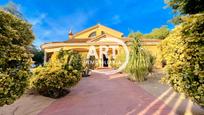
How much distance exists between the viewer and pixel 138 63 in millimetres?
16891

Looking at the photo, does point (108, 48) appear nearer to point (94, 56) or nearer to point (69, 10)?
point (94, 56)

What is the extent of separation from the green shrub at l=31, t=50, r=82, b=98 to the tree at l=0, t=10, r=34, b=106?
417 cm

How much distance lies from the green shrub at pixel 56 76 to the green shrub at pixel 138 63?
17.7 ft

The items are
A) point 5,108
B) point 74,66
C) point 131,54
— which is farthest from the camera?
point 131,54

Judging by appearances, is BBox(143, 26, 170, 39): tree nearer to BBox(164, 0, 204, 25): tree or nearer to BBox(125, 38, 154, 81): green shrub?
BBox(125, 38, 154, 81): green shrub

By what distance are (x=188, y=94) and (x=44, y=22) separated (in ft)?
114

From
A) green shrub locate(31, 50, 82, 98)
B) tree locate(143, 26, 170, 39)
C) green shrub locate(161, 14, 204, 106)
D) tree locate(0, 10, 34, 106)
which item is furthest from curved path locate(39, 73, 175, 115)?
tree locate(143, 26, 170, 39)

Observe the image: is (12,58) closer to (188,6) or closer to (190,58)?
(190,58)

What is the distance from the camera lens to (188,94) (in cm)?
658

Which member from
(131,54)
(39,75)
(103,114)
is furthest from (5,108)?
(131,54)

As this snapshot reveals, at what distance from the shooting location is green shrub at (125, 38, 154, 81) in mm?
16781

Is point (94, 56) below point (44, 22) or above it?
below

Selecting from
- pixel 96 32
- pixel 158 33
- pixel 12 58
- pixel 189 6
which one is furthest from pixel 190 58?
pixel 158 33

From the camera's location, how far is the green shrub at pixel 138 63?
55.1 ft
